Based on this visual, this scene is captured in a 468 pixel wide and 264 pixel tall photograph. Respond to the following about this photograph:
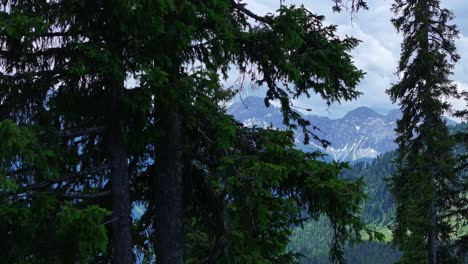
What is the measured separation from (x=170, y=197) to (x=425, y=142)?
52.0ft

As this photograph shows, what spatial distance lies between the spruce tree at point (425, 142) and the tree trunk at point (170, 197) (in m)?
15.2

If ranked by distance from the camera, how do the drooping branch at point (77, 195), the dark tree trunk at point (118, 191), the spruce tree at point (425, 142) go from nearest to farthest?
1. the drooping branch at point (77, 195)
2. the dark tree trunk at point (118, 191)
3. the spruce tree at point (425, 142)

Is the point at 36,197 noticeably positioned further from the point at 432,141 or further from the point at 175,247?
the point at 432,141

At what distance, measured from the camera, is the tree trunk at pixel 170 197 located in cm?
785

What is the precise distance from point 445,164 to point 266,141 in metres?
15.3

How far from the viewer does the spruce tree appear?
2102 centimetres

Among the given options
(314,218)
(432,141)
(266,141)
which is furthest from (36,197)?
(432,141)

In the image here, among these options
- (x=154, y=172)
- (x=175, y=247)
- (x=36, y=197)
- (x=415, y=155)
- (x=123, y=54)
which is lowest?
(x=175, y=247)

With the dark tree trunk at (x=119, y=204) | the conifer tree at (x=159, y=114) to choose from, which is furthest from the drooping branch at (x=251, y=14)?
the dark tree trunk at (x=119, y=204)

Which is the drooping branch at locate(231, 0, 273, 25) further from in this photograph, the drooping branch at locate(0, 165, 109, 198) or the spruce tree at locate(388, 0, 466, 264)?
the spruce tree at locate(388, 0, 466, 264)

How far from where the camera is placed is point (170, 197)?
791cm

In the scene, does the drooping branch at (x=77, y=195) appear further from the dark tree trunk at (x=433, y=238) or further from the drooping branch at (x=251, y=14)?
the dark tree trunk at (x=433, y=238)

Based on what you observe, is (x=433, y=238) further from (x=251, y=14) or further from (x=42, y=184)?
(x=42, y=184)

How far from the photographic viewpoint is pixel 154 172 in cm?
832
